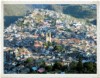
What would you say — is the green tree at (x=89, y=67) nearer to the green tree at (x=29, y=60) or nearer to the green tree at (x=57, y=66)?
the green tree at (x=57, y=66)

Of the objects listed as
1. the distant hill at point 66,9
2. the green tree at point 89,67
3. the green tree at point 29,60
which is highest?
the distant hill at point 66,9

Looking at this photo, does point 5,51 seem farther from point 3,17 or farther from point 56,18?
point 56,18

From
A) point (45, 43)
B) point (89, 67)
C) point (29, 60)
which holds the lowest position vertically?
point (89, 67)

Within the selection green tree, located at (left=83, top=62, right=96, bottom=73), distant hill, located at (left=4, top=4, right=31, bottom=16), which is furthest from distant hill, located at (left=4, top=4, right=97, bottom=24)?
green tree, located at (left=83, top=62, right=96, bottom=73)

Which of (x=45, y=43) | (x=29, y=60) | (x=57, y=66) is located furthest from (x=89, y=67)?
(x=29, y=60)

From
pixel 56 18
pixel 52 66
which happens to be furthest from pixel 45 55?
pixel 56 18

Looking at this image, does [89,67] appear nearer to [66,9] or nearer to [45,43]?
[45,43]

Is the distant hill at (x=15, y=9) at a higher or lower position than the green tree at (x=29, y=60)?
higher

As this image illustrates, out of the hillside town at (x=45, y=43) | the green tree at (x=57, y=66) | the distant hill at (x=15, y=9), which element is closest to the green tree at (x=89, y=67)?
the hillside town at (x=45, y=43)

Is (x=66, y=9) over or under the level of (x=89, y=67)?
over
